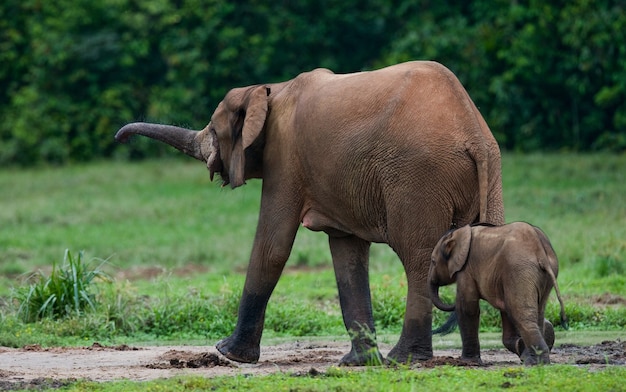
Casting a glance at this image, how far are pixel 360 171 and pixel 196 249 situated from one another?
8392 millimetres

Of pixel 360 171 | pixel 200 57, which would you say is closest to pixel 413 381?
pixel 360 171

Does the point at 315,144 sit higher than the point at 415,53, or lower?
lower

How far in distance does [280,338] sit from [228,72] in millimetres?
17706

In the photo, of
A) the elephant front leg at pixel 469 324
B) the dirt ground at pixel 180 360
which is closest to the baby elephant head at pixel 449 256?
the elephant front leg at pixel 469 324

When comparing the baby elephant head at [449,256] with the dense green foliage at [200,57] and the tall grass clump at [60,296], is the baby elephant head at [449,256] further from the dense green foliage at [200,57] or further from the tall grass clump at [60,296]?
the dense green foliage at [200,57]

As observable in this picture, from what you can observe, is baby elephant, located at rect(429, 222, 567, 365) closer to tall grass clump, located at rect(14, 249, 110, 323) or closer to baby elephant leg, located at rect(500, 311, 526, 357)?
baby elephant leg, located at rect(500, 311, 526, 357)

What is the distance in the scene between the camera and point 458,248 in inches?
334

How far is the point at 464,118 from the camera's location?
8.71 meters

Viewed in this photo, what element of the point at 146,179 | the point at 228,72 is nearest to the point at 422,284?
the point at 146,179

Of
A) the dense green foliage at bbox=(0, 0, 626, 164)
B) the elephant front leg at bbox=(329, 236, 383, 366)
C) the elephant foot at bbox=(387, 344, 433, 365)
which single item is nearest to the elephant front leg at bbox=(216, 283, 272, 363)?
the elephant front leg at bbox=(329, 236, 383, 366)

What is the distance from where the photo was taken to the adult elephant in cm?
868

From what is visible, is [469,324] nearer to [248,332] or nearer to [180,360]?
[248,332]

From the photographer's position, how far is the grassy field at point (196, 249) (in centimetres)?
1169

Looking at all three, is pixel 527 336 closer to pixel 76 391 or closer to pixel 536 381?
pixel 536 381
